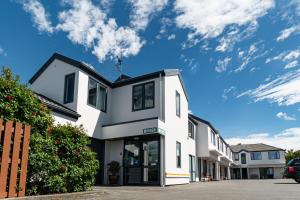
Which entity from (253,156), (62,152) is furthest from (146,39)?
(253,156)

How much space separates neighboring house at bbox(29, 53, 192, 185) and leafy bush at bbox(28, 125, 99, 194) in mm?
5334

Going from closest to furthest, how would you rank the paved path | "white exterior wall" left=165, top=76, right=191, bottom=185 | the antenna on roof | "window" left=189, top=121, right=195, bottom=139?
the paved path < "white exterior wall" left=165, top=76, right=191, bottom=185 < the antenna on roof < "window" left=189, top=121, right=195, bottom=139

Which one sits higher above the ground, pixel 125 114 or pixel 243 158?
pixel 125 114

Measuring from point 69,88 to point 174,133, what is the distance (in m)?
6.84

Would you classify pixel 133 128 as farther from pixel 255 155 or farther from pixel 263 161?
pixel 255 155

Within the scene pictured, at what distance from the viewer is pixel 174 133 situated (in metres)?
17.5

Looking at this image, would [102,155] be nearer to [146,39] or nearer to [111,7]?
[146,39]

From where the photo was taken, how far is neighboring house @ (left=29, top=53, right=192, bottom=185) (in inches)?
595

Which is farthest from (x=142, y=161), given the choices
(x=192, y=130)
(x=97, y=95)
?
(x=192, y=130)

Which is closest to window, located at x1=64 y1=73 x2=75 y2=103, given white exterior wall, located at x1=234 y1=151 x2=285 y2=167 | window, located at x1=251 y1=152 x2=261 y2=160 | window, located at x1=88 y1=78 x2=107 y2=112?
window, located at x1=88 y1=78 x2=107 y2=112

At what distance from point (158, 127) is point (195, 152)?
501 inches

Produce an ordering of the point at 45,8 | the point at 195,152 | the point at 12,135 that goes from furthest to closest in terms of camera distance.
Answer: the point at 195,152 → the point at 45,8 → the point at 12,135

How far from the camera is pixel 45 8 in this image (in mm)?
11422

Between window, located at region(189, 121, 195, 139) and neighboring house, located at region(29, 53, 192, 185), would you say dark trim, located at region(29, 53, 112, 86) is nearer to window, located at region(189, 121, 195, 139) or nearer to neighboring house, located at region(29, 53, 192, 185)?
A: neighboring house, located at region(29, 53, 192, 185)
